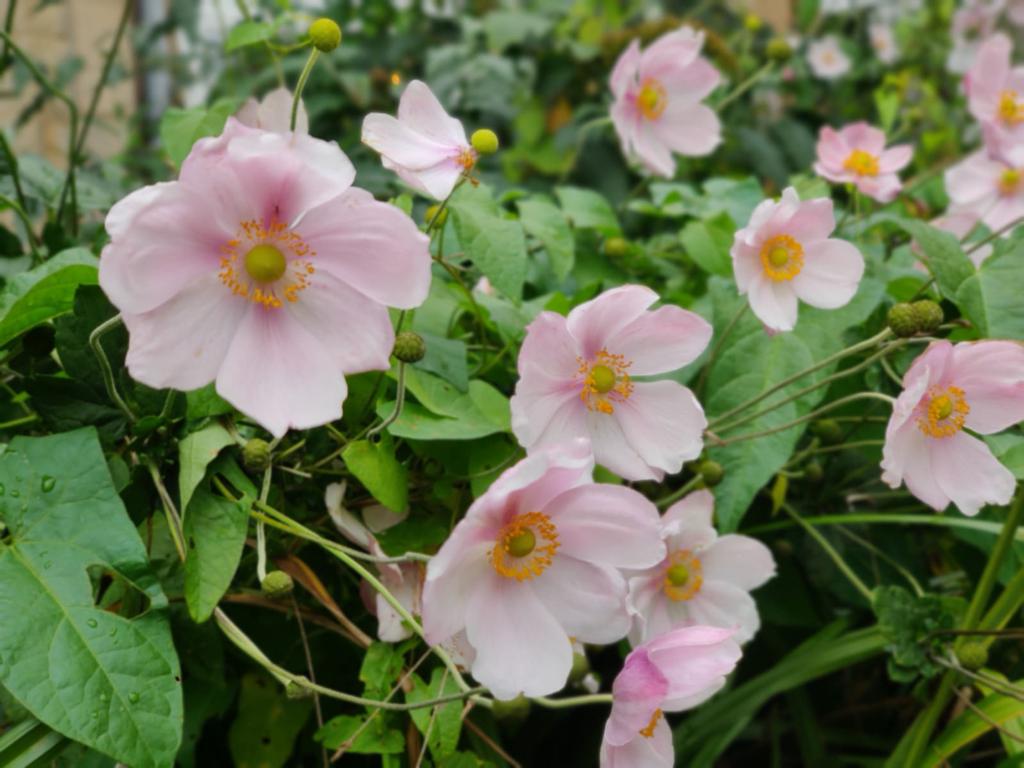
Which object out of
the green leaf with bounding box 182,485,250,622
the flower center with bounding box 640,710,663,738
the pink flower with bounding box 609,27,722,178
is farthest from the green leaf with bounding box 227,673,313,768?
the pink flower with bounding box 609,27,722,178

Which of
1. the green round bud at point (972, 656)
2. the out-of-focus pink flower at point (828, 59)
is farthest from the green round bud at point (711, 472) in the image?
the out-of-focus pink flower at point (828, 59)

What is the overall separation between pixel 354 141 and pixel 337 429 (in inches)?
41.1

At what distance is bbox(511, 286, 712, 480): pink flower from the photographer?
68 cm

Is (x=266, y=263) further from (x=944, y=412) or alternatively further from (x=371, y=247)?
(x=944, y=412)

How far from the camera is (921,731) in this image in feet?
2.78

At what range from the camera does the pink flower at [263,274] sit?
0.57m

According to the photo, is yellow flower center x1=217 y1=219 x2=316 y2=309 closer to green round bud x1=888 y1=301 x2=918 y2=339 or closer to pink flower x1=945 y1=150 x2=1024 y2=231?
green round bud x1=888 y1=301 x2=918 y2=339

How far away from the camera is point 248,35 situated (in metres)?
1.00

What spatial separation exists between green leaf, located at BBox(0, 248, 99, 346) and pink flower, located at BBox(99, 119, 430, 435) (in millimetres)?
138

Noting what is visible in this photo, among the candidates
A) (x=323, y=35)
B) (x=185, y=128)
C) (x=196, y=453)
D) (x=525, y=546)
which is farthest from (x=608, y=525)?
(x=185, y=128)

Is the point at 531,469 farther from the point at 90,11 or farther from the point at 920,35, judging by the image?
the point at 90,11

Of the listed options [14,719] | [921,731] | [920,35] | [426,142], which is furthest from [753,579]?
[920,35]

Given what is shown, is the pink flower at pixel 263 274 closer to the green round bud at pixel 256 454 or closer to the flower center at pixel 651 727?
the green round bud at pixel 256 454

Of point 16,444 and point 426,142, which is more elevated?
point 426,142
